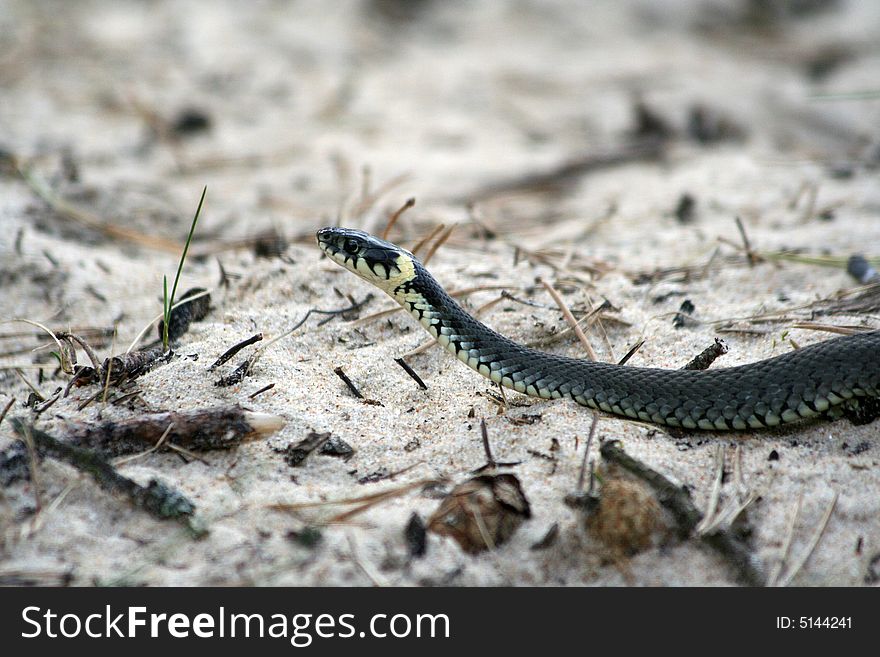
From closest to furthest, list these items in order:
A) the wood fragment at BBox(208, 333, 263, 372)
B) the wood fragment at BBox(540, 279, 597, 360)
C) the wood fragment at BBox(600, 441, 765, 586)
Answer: the wood fragment at BBox(600, 441, 765, 586) < the wood fragment at BBox(208, 333, 263, 372) < the wood fragment at BBox(540, 279, 597, 360)

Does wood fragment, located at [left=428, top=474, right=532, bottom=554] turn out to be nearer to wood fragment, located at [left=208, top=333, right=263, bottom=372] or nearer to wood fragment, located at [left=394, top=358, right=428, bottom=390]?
wood fragment, located at [left=394, top=358, right=428, bottom=390]

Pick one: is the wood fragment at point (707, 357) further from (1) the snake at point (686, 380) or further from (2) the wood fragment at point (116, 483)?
(2) the wood fragment at point (116, 483)

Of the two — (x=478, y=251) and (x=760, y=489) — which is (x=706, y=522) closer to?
(x=760, y=489)

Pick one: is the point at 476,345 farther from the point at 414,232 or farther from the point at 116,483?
the point at 414,232

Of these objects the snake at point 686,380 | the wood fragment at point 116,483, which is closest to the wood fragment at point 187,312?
the wood fragment at point 116,483

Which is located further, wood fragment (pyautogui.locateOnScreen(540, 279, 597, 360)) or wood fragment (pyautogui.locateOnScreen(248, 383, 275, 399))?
wood fragment (pyautogui.locateOnScreen(540, 279, 597, 360))

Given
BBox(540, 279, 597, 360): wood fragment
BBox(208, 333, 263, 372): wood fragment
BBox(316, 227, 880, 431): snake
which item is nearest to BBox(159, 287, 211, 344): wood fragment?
BBox(208, 333, 263, 372): wood fragment

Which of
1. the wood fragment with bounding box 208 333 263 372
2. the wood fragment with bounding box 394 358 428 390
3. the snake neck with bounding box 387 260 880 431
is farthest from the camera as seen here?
the wood fragment with bounding box 394 358 428 390
